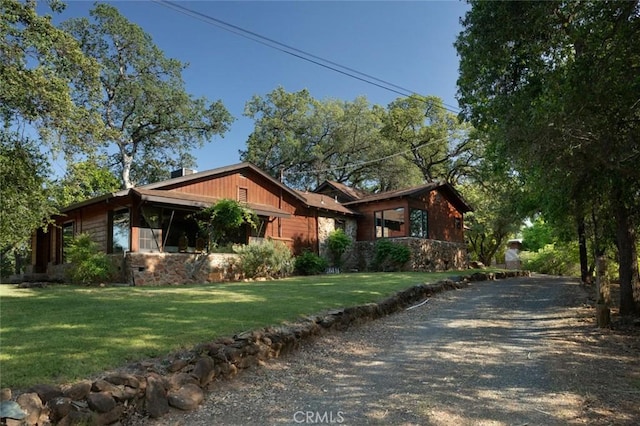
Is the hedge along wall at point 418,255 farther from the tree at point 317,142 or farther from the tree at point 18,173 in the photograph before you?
the tree at point 18,173

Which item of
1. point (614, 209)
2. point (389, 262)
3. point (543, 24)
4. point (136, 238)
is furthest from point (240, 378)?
point (389, 262)

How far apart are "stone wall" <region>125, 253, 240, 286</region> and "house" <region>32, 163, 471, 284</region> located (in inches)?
1.4

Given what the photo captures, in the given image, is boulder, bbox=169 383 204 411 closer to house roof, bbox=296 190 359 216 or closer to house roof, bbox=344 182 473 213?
house roof, bbox=296 190 359 216

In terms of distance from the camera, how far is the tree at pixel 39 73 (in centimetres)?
786

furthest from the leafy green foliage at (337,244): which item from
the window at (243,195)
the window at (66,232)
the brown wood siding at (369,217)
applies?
the window at (66,232)

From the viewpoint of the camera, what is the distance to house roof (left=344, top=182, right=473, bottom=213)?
23094 millimetres

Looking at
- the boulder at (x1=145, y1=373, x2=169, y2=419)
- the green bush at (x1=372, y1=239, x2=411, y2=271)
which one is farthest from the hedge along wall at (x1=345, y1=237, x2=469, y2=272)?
the boulder at (x1=145, y1=373, x2=169, y2=419)

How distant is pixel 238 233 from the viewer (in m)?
18.8

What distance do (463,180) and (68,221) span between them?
2804 cm

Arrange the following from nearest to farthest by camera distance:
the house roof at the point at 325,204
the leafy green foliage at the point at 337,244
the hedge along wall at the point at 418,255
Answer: the house roof at the point at 325,204 → the leafy green foliage at the point at 337,244 → the hedge along wall at the point at 418,255

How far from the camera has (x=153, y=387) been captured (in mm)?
4496

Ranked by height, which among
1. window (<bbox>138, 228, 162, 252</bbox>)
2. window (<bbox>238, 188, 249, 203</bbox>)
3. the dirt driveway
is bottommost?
the dirt driveway

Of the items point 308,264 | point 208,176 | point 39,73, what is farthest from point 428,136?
point 39,73

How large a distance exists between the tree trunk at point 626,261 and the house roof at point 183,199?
41.8 feet
